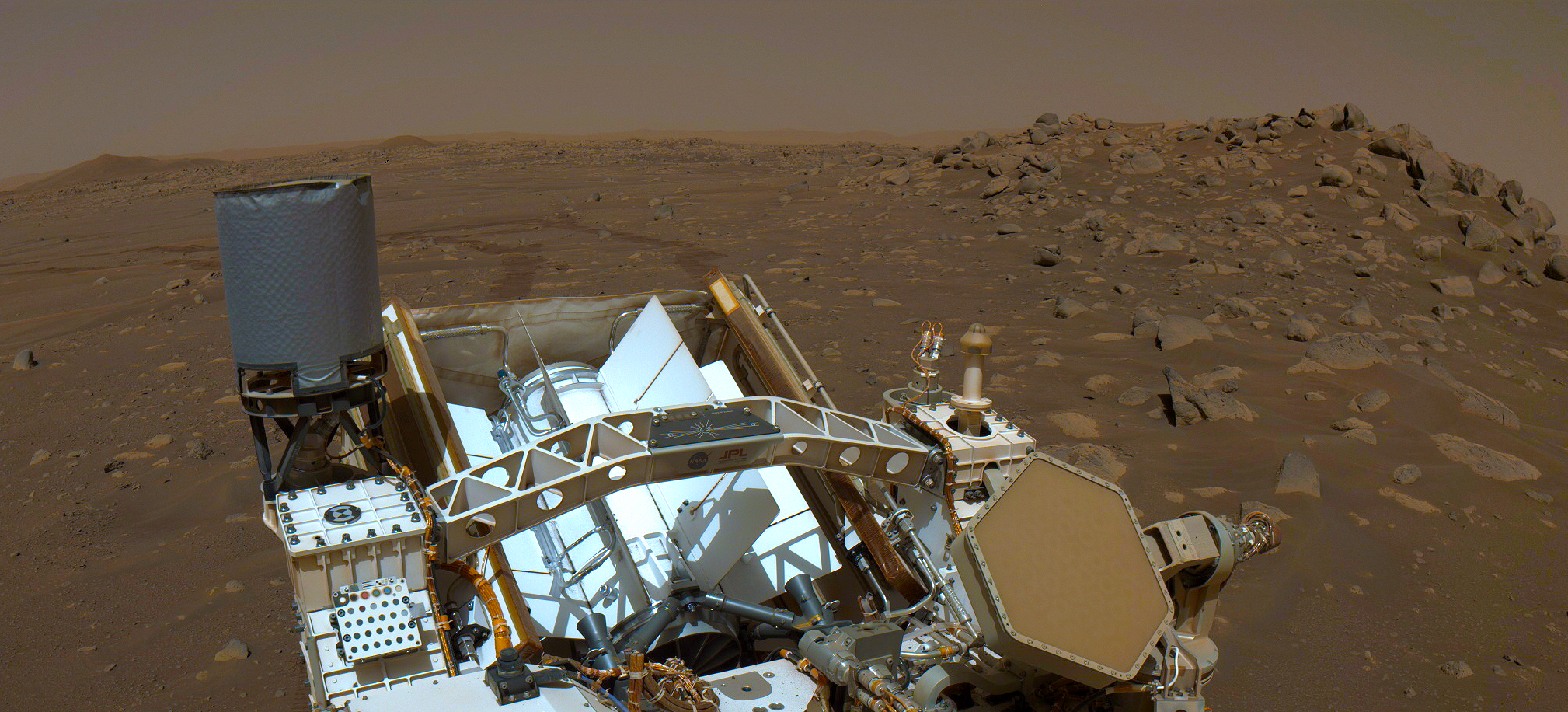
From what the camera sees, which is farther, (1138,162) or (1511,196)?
(1138,162)

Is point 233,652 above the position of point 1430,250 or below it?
above

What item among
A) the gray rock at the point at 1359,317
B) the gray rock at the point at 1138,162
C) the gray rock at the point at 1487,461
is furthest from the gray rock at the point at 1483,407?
the gray rock at the point at 1138,162

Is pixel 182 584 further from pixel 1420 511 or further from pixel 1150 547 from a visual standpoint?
pixel 1420 511

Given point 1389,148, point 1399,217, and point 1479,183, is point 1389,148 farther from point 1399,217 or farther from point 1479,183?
point 1399,217

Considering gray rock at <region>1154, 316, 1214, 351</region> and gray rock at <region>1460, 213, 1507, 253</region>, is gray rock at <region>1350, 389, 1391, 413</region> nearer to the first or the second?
gray rock at <region>1154, 316, 1214, 351</region>

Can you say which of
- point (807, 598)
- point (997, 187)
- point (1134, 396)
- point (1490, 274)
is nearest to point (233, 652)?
point (807, 598)

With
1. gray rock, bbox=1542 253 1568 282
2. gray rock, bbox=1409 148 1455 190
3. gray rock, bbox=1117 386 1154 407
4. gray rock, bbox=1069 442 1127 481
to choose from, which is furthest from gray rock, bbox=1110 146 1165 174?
gray rock, bbox=1069 442 1127 481

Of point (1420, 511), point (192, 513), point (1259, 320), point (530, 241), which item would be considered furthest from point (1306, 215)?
point (192, 513)
